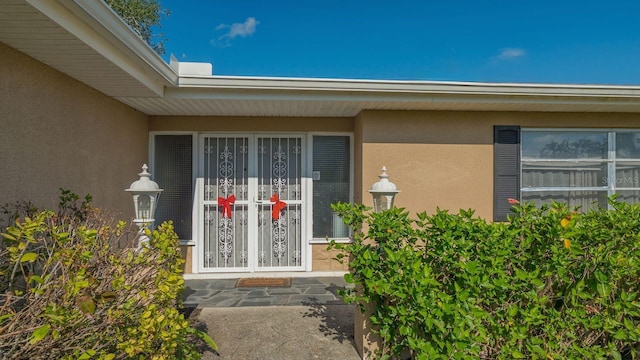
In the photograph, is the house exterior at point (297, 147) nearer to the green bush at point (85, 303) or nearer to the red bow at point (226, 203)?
the red bow at point (226, 203)

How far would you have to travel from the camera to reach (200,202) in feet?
17.2

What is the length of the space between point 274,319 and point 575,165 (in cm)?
508

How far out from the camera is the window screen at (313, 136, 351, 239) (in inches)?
212

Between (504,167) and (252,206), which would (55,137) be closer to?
(252,206)

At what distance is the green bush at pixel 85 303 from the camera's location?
1.71 m

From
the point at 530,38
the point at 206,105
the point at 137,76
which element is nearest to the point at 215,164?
the point at 206,105

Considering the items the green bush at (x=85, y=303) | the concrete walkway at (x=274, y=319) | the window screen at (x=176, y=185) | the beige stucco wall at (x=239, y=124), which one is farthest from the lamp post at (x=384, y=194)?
the window screen at (x=176, y=185)

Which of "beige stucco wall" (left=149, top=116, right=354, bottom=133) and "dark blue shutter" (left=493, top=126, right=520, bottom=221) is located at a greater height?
"beige stucco wall" (left=149, top=116, right=354, bottom=133)

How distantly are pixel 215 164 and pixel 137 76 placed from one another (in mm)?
2188

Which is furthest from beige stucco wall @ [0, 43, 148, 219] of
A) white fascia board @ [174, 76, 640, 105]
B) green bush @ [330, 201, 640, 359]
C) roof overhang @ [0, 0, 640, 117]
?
green bush @ [330, 201, 640, 359]

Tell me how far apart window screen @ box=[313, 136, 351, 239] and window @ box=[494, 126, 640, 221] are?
7.78 ft

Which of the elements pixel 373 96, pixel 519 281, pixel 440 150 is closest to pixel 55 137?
pixel 373 96

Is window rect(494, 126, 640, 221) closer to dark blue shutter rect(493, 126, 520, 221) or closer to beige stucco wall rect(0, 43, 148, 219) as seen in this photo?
dark blue shutter rect(493, 126, 520, 221)

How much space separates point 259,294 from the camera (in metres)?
4.41
